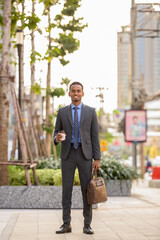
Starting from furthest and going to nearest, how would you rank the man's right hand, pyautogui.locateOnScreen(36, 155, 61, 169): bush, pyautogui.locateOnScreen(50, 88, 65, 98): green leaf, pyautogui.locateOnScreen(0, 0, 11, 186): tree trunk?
pyautogui.locateOnScreen(50, 88, 65, 98): green leaf < pyautogui.locateOnScreen(36, 155, 61, 169): bush < pyautogui.locateOnScreen(0, 0, 11, 186): tree trunk < the man's right hand

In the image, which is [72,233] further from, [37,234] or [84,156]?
[84,156]

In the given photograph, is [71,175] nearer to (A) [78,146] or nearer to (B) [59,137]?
(A) [78,146]

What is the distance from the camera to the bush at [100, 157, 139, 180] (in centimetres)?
1595

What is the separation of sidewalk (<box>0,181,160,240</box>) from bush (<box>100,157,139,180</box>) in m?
4.27

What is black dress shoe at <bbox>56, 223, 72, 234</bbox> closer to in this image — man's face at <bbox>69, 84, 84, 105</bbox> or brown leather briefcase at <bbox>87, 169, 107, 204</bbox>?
brown leather briefcase at <bbox>87, 169, 107, 204</bbox>

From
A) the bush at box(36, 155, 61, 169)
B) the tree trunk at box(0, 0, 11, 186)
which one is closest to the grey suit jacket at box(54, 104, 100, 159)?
the tree trunk at box(0, 0, 11, 186)

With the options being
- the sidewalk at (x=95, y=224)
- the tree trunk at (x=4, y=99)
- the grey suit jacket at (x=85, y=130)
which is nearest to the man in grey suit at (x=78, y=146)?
the grey suit jacket at (x=85, y=130)

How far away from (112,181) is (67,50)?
7.89 metres

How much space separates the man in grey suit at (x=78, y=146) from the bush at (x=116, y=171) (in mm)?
8049

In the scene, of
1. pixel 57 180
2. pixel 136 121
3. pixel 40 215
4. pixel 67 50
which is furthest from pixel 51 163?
pixel 136 121

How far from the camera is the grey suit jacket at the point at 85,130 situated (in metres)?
7.60

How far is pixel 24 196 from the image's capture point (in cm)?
1156

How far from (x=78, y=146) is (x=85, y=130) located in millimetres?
242

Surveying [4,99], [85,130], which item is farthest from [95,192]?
[4,99]
